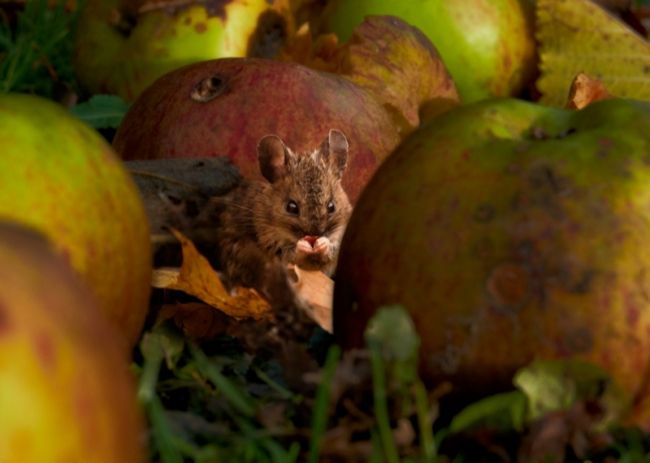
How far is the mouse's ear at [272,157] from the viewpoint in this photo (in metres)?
2.24

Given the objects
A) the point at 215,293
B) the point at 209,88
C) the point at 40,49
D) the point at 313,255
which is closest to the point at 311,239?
the point at 313,255

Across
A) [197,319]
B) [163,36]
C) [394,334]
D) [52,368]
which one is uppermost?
[52,368]

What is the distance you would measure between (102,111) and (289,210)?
993 mm

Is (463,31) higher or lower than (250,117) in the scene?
lower

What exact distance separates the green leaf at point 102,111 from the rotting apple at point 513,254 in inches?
58.3

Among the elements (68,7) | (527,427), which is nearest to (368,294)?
(527,427)

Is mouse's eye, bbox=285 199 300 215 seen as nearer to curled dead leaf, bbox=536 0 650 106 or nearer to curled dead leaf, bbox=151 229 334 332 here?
curled dead leaf, bbox=151 229 334 332

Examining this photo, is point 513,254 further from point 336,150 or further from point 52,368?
point 336,150

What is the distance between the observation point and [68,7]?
4.21 metres

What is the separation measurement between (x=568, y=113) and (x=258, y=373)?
51 cm

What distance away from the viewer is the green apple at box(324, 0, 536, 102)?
10.8 ft

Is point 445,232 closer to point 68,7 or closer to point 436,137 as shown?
point 436,137

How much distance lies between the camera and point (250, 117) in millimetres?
2365

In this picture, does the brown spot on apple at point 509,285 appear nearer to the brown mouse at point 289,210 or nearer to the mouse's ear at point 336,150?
the brown mouse at point 289,210
